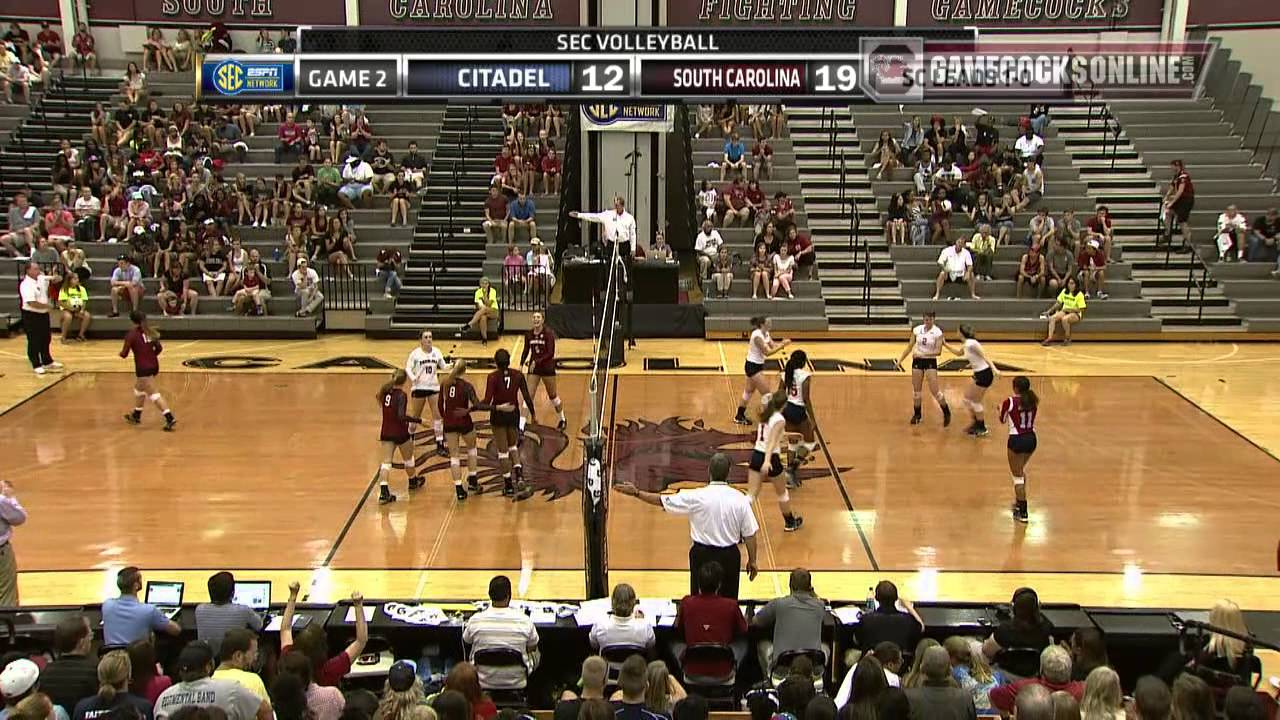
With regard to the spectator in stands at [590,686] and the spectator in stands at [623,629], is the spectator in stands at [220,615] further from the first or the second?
the spectator in stands at [590,686]

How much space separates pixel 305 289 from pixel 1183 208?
18.4 meters

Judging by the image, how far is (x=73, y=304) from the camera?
71.3ft

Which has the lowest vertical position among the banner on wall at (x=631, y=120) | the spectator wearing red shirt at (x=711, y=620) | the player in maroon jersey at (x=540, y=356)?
the spectator wearing red shirt at (x=711, y=620)

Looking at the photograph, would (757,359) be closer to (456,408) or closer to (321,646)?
(456,408)

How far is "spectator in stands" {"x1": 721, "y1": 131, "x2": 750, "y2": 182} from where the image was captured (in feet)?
86.9

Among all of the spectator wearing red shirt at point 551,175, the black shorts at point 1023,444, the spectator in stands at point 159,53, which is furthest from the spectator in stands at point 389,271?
the black shorts at point 1023,444

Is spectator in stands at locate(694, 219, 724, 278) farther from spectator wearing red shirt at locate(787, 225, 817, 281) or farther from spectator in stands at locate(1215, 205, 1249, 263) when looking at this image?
spectator in stands at locate(1215, 205, 1249, 263)

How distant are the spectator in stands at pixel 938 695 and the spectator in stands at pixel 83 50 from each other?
97.0ft

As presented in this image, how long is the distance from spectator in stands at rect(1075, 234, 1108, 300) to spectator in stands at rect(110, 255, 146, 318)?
18.5 meters

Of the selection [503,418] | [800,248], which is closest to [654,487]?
[503,418]

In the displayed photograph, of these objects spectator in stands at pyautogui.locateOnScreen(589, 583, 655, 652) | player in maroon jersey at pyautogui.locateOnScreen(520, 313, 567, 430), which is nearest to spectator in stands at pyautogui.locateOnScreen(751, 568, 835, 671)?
spectator in stands at pyautogui.locateOnScreen(589, 583, 655, 652)

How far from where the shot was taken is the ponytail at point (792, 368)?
13.0 meters

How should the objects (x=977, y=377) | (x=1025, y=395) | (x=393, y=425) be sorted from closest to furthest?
(x=1025, y=395)
(x=393, y=425)
(x=977, y=377)

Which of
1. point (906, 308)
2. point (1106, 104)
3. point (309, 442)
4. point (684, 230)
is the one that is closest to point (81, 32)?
point (684, 230)
